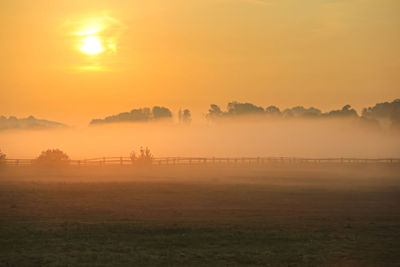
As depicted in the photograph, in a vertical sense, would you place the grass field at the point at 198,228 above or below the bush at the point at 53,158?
below

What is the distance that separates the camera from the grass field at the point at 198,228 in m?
19.5

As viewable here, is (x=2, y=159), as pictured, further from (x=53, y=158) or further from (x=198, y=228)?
(x=198, y=228)

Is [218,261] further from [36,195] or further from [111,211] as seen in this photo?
[36,195]

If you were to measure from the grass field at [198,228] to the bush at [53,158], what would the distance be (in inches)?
1692

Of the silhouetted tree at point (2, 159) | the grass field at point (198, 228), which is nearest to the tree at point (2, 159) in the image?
the silhouetted tree at point (2, 159)

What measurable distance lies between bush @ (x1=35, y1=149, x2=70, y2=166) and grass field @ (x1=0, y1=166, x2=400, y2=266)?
4297 centimetres

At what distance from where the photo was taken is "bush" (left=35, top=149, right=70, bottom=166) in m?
A: 83.0

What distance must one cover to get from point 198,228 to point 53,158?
62565mm

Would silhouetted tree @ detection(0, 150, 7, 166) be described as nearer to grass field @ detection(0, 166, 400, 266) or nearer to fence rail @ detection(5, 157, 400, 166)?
fence rail @ detection(5, 157, 400, 166)

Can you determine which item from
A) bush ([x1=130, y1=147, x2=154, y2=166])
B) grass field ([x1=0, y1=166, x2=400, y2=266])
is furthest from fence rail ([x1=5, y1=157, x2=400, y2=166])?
grass field ([x1=0, y1=166, x2=400, y2=266])

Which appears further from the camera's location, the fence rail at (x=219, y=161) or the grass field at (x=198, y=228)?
the fence rail at (x=219, y=161)

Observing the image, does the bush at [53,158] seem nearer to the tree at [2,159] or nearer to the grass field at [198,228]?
the tree at [2,159]

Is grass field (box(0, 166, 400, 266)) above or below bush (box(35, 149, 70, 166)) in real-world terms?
below

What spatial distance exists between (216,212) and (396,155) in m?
99.6
